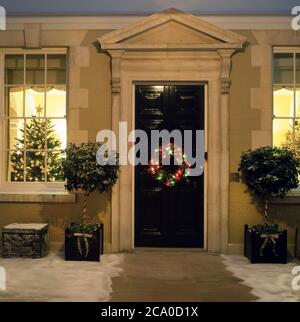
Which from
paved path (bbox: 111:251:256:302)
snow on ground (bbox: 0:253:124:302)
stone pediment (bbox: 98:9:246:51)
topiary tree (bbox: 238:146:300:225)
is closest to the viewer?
A: snow on ground (bbox: 0:253:124:302)

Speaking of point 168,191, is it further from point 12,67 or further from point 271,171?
point 12,67

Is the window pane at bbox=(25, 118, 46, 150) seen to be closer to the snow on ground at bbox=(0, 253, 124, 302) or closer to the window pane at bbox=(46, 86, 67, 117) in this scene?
the window pane at bbox=(46, 86, 67, 117)

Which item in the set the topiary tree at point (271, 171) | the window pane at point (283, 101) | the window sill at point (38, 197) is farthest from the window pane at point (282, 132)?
the window sill at point (38, 197)

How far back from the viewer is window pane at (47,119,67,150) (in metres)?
7.70

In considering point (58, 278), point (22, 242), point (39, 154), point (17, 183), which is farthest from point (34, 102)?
point (58, 278)

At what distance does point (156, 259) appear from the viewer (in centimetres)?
701

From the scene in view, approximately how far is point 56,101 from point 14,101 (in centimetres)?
66

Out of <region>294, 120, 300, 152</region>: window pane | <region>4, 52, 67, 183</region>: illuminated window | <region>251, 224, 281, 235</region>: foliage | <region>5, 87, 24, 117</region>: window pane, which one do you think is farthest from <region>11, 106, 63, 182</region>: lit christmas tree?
<region>294, 120, 300, 152</region>: window pane

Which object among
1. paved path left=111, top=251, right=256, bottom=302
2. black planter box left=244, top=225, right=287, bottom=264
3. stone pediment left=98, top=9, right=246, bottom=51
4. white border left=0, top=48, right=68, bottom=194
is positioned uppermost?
stone pediment left=98, top=9, right=246, bottom=51

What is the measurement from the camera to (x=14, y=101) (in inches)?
307

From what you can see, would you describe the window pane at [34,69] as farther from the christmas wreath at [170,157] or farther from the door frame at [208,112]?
the christmas wreath at [170,157]

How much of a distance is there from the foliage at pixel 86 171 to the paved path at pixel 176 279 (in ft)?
3.64

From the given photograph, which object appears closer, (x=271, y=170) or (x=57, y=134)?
(x=271, y=170)

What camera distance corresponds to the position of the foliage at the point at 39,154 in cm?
773
